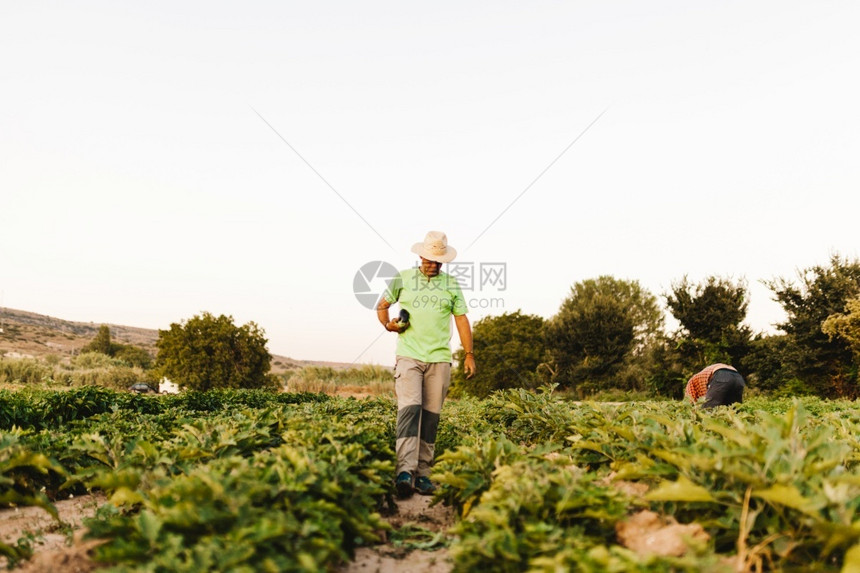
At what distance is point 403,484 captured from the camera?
4812mm

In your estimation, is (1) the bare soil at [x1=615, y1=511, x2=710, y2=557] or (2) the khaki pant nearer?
(1) the bare soil at [x1=615, y1=511, x2=710, y2=557]

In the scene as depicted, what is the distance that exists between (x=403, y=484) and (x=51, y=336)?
71.4 metres

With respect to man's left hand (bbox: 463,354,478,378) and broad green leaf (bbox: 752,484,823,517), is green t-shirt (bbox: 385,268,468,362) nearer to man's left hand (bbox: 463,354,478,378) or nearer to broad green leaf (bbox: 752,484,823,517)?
man's left hand (bbox: 463,354,478,378)

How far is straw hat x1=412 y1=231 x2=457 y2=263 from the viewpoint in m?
5.37

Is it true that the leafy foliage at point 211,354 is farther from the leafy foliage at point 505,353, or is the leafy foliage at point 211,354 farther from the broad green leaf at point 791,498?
the broad green leaf at point 791,498

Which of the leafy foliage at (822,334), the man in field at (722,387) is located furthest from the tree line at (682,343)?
the man in field at (722,387)

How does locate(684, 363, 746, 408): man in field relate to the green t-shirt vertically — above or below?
below

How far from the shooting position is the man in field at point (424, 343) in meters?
5.07

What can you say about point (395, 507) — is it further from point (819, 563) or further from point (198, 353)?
point (198, 353)

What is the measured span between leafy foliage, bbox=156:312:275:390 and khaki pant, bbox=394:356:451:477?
2148cm

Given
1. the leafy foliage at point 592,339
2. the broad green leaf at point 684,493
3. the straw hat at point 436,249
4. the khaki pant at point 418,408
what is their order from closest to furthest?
1. the broad green leaf at point 684,493
2. the khaki pant at point 418,408
3. the straw hat at point 436,249
4. the leafy foliage at point 592,339

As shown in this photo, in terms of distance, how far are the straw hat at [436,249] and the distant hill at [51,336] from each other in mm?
40850

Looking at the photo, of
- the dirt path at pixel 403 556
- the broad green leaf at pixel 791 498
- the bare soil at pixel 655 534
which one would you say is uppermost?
the broad green leaf at pixel 791 498

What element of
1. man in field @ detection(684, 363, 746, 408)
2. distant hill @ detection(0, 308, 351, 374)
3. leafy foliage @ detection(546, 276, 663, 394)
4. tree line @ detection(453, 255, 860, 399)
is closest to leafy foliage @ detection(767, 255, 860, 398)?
tree line @ detection(453, 255, 860, 399)
